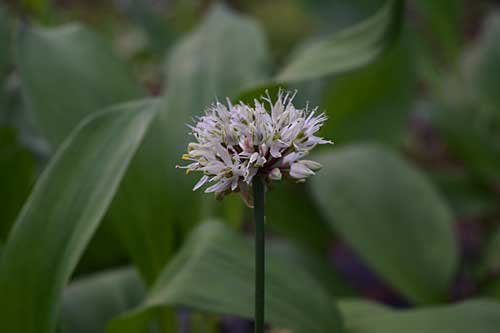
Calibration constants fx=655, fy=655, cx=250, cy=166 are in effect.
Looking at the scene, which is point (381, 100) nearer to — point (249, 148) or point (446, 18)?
point (446, 18)

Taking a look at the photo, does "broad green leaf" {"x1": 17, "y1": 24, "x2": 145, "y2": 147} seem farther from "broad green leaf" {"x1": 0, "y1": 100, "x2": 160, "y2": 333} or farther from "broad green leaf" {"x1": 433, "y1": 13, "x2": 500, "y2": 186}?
"broad green leaf" {"x1": 433, "y1": 13, "x2": 500, "y2": 186}

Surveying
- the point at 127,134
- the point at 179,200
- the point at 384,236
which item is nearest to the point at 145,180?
the point at 179,200

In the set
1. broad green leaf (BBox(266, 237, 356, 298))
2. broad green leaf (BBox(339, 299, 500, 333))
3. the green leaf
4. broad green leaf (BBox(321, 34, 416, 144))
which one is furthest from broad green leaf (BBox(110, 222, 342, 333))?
the green leaf

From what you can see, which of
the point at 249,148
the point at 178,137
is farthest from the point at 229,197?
the point at 249,148

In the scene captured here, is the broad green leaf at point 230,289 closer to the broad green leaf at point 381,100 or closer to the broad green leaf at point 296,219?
the broad green leaf at point 296,219

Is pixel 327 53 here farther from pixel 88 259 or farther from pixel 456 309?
pixel 88 259

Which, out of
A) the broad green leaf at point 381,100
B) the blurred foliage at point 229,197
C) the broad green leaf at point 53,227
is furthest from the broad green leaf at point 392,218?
the broad green leaf at point 53,227
